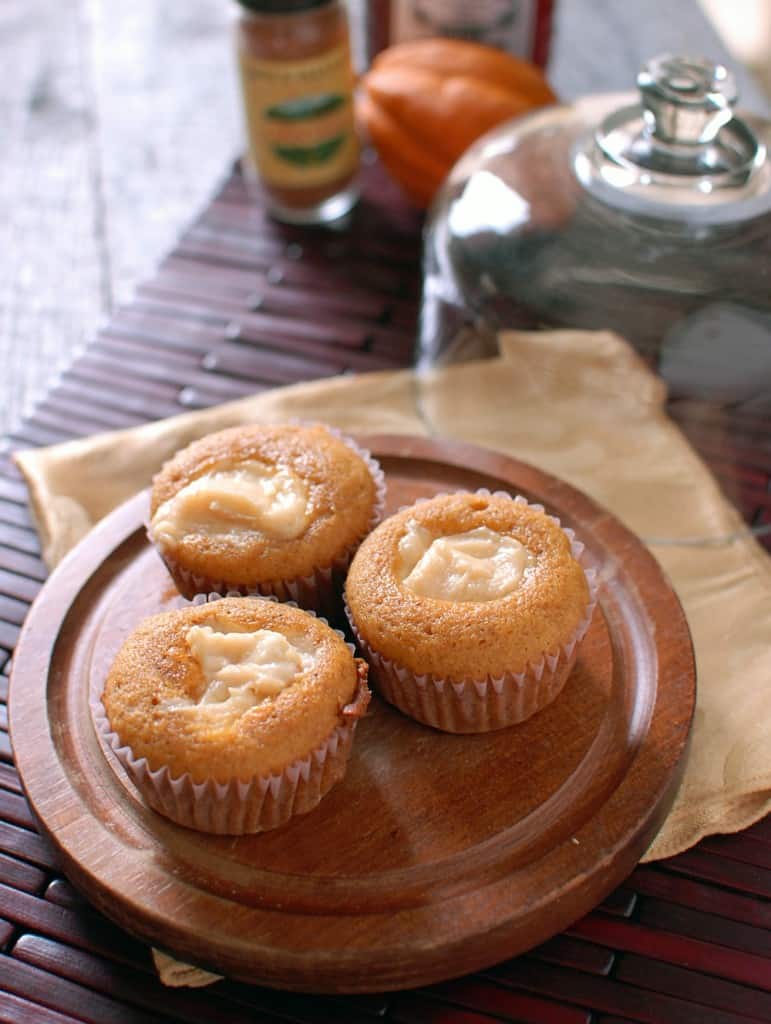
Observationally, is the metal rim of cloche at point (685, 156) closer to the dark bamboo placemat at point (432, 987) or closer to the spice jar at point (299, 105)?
the dark bamboo placemat at point (432, 987)

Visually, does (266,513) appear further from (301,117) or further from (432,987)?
(301,117)

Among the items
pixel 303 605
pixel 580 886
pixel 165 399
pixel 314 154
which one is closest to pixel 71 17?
pixel 314 154

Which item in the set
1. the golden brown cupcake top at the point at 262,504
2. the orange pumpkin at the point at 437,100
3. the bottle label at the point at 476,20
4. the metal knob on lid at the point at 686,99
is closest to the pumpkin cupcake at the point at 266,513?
the golden brown cupcake top at the point at 262,504

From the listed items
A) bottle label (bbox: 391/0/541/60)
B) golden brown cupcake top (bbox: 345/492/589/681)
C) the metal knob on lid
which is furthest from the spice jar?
golden brown cupcake top (bbox: 345/492/589/681)

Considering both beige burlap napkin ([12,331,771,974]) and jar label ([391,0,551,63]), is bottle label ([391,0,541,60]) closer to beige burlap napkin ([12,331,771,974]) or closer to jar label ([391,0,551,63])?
jar label ([391,0,551,63])

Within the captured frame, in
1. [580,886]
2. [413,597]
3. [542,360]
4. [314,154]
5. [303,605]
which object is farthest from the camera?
[314,154]

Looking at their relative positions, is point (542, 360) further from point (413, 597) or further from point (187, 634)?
point (187, 634)
